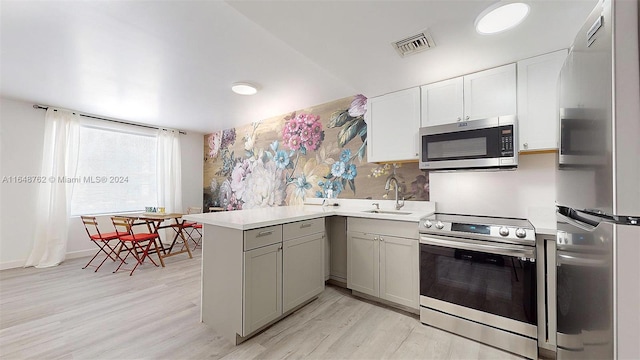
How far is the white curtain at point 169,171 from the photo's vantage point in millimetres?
4930

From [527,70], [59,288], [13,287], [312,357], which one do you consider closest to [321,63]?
[527,70]

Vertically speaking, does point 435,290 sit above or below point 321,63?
below

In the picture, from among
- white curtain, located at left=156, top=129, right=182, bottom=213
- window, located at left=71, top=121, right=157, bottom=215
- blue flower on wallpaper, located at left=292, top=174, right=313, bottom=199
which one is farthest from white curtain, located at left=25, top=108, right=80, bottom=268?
blue flower on wallpaper, located at left=292, top=174, right=313, bottom=199

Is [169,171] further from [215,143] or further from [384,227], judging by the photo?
[384,227]

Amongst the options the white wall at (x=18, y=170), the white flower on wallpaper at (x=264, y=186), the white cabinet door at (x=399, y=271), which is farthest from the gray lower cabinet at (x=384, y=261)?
the white wall at (x=18, y=170)

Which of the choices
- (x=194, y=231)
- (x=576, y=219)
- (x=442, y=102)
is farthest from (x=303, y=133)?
(x=194, y=231)

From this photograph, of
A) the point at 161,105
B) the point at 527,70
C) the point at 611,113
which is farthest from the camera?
the point at 161,105

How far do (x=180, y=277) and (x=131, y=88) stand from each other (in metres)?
2.43

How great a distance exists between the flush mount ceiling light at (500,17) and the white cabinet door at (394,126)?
0.86 m

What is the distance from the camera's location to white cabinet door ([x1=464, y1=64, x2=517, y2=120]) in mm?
1988

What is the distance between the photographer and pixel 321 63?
6.93 ft

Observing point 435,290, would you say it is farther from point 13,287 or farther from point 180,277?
point 13,287

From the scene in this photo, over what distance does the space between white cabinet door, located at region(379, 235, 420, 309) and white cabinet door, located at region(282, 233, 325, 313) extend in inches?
23.8

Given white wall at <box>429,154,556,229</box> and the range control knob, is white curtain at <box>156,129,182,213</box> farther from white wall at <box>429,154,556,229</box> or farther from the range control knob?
the range control knob
